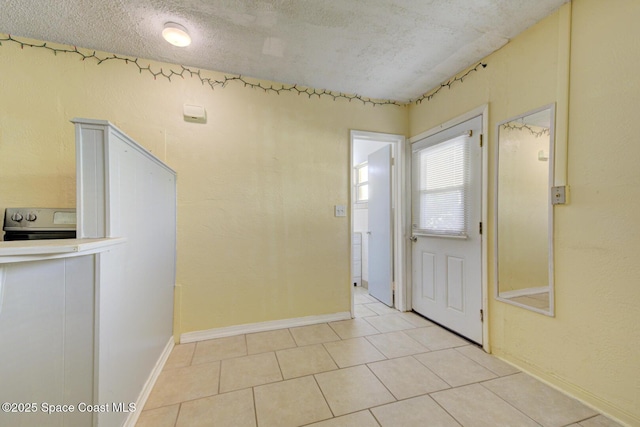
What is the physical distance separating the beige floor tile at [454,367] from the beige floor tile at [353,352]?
1.14 feet

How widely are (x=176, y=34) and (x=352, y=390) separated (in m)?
2.65

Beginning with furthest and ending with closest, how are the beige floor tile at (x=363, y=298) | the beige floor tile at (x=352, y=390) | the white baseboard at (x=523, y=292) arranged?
the beige floor tile at (x=363, y=298), the white baseboard at (x=523, y=292), the beige floor tile at (x=352, y=390)

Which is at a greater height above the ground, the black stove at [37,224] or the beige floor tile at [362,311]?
the black stove at [37,224]

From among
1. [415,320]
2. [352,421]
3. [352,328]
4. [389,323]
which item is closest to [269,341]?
[352,328]

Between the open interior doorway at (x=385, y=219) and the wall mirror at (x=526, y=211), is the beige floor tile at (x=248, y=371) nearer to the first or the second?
the open interior doorway at (x=385, y=219)

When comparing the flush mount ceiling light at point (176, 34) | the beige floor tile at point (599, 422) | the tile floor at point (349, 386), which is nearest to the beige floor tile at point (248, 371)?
the tile floor at point (349, 386)

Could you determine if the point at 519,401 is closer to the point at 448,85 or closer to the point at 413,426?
the point at 413,426

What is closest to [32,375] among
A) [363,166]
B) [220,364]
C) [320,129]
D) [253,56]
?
[220,364]

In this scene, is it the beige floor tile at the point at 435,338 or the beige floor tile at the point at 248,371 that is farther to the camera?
the beige floor tile at the point at 435,338

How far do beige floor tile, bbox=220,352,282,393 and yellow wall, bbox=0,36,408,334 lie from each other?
1.58 feet

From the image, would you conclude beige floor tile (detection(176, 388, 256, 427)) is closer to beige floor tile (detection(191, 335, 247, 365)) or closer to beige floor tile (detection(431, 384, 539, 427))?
beige floor tile (detection(191, 335, 247, 365))

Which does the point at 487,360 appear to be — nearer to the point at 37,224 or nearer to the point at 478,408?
the point at 478,408

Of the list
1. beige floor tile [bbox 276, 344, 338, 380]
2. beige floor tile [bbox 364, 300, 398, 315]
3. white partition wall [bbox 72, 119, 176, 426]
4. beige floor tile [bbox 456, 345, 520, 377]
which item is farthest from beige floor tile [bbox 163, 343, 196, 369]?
beige floor tile [bbox 456, 345, 520, 377]

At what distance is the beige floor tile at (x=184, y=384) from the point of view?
4.89ft
